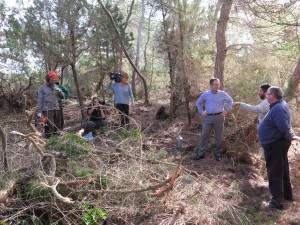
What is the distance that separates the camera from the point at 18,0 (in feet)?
41.7

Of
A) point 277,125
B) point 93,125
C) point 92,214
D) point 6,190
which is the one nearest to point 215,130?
point 277,125

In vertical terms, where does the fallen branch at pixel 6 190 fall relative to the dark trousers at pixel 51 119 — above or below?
below

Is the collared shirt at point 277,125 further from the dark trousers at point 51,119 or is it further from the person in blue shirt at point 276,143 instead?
the dark trousers at point 51,119

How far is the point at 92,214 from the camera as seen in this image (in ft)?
9.91

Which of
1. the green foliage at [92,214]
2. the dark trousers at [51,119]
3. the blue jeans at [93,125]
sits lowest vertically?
the green foliage at [92,214]

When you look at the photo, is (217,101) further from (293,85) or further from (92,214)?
(92,214)

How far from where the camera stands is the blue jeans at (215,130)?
A: 17.9 feet

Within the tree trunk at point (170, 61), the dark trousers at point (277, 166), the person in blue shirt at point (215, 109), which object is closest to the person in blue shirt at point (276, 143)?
the dark trousers at point (277, 166)

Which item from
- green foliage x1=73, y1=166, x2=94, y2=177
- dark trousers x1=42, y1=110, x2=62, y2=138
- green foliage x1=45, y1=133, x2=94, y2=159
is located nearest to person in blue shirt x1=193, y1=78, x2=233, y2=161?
green foliage x1=45, y1=133, x2=94, y2=159

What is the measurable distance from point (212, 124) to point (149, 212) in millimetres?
2879

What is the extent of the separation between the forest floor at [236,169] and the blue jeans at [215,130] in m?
0.23

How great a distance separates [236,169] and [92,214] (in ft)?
11.0

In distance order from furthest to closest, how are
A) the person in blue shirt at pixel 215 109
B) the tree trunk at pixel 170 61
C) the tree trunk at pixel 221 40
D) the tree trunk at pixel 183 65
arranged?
the tree trunk at pixel 170 61
the tree trunk at pixel 183 65
the tree trunk at pixel 221 40
the person in blue shirt at pixel 215 109

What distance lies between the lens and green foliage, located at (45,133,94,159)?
157 inches
